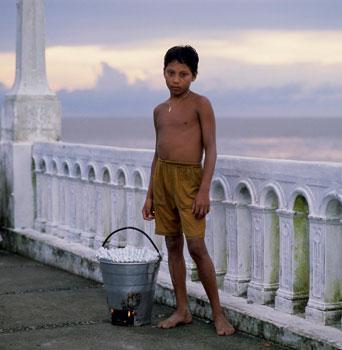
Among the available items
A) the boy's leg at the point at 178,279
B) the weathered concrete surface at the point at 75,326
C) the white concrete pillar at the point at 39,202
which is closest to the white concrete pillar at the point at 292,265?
the weathered concrete surface at the point at 75,326

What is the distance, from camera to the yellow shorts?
7168 mm

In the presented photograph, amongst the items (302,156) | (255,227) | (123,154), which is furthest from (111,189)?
(302,156)

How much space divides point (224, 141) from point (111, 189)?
3159 inches

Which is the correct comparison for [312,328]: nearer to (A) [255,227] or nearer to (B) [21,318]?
(A) [255,227]

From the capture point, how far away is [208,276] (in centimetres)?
721

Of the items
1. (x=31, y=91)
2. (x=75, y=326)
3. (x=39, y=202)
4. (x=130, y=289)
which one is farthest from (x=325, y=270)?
(x=31, y=91)

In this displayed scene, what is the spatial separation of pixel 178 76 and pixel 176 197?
2.66 feet

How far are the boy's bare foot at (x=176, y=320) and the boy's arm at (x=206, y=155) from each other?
2.71 ft

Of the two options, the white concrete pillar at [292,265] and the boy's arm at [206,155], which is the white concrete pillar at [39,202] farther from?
the white concrete pillar at [292,265]

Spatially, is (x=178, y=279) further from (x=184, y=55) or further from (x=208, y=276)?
(x=184, y=55)

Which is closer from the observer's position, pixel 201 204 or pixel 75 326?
pixel 201 204

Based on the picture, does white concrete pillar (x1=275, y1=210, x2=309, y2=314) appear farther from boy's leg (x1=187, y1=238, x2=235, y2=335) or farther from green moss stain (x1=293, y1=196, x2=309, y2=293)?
boy's leg (x1=187, y1=238, x2=235, y2=335)

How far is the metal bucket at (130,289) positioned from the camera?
751 cm

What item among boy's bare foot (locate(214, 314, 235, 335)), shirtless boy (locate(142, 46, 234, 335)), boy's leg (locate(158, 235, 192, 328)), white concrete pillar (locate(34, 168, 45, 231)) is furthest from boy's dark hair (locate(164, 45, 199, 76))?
white concrete pillar (locate(34, 168, 45, 231))
